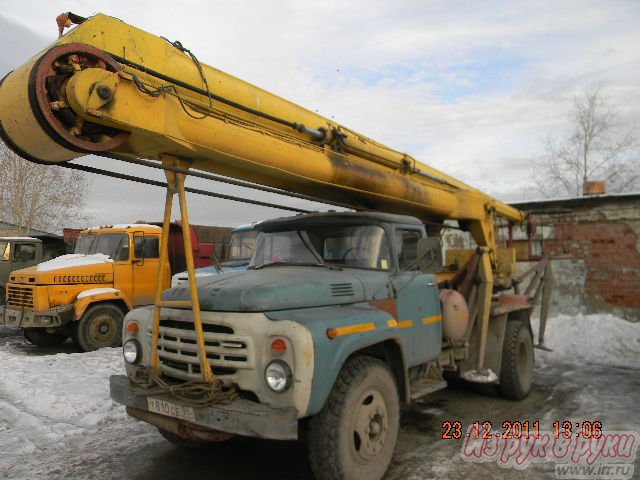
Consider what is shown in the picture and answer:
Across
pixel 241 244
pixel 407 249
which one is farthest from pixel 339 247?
pixel 241 244

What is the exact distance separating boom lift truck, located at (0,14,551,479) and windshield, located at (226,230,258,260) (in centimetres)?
532

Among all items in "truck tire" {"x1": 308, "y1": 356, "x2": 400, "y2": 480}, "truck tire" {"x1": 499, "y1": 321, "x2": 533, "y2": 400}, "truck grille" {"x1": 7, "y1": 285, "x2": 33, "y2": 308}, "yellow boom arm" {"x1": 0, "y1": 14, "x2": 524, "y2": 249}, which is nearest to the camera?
"yellow boom arm" {"x1": 0, "y1": 14, "x2": 524, "y2": 249}

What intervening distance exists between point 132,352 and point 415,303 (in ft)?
8.56

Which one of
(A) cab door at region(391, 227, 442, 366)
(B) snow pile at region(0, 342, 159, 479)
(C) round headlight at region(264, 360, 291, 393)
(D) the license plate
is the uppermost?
(A) cab door at region(391, 227, 442, 366)

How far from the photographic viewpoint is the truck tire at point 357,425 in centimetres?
342

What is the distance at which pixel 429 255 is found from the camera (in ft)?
16.8

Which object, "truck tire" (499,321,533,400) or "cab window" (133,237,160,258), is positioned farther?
"cab window" (133,237,160,258)

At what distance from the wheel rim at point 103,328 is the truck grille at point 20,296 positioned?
1.24 m

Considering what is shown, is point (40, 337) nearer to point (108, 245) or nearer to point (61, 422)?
point (108, 245)

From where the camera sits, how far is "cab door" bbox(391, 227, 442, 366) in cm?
457

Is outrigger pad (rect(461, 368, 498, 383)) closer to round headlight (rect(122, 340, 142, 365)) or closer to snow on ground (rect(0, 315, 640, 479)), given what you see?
snow on ground (rect(0, 315, 640, 479))

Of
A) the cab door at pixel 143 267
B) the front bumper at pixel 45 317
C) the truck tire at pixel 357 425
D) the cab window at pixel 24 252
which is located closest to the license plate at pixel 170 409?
the truck tire at pixel 357 425

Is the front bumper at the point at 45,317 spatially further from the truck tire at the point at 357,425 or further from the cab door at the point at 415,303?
the truck tire at the point at 357,425

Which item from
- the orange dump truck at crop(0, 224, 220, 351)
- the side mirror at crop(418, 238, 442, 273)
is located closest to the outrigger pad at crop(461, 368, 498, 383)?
the side mirror at crop(418, 238, 442, 273)
